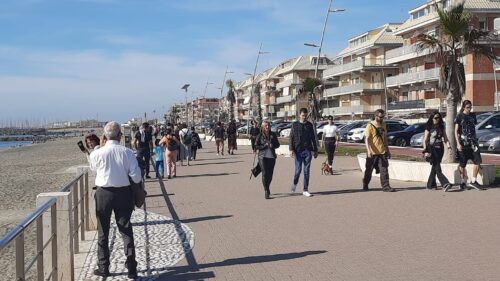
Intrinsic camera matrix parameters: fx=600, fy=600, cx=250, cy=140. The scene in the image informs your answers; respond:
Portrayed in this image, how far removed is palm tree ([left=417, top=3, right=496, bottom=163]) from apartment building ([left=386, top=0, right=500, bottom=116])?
29.0m

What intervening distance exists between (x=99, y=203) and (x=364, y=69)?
65.3 m

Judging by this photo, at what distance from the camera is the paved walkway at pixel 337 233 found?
6375 mm

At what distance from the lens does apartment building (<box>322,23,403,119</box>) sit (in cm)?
6800

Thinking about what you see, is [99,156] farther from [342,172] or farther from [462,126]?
[342,172]

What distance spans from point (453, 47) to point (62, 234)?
11.6m

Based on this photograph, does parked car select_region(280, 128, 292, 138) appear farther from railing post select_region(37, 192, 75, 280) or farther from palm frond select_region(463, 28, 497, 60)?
railing post select_region(37, 192, 75, 280)

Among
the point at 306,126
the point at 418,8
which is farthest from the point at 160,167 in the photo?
the point at 418,8

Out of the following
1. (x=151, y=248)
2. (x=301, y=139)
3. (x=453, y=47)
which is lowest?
(x=151, y=248)

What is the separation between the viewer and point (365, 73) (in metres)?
70.8

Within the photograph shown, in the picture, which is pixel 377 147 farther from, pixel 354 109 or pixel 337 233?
pixel 354 109

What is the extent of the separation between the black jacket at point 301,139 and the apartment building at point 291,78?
81353mm

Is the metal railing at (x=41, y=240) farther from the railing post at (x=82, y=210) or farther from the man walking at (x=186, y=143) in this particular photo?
the man walking at (x=186, y=143)

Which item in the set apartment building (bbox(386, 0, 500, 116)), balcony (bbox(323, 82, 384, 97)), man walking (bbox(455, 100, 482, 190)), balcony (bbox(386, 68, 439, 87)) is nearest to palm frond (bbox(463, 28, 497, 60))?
man walking (bbox(455, 100, 482, 190))

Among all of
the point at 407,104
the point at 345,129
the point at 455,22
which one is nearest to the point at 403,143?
the point at 345,129
